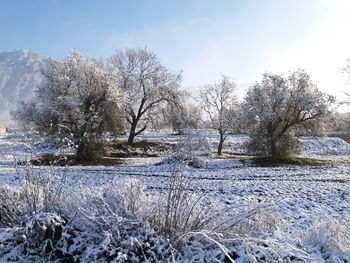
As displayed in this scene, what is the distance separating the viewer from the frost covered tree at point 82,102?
22016 mm

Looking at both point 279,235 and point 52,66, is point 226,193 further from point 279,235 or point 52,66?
point 52,66

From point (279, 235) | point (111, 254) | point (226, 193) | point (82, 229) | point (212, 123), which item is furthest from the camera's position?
point (212, 123)

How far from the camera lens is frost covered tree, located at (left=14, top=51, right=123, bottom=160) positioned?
2202 cm

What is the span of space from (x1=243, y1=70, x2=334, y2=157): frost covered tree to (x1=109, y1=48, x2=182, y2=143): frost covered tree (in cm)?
1331

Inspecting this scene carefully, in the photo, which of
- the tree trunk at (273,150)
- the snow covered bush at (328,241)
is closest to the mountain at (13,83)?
the tree trunk at (273,150)

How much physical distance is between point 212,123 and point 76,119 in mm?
14653

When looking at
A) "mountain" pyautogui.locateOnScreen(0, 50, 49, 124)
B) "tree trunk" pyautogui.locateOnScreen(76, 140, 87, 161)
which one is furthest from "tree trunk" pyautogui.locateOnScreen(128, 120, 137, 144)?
"mountain" pyautogui.locateOnScreen(0, 50, 49, 124)

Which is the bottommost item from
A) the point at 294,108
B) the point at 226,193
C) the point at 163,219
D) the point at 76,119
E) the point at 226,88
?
the point at 226,193

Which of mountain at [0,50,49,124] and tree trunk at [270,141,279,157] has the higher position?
mountain at [0,50,49,124]

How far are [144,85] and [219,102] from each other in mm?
10412

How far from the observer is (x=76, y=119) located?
22078mm

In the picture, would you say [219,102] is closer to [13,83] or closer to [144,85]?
[144,85]

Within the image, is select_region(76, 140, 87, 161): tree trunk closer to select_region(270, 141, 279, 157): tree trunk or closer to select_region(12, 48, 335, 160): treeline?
select_region(12, 48, 335, 160): treeline

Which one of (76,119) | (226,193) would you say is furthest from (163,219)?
(76,119)
